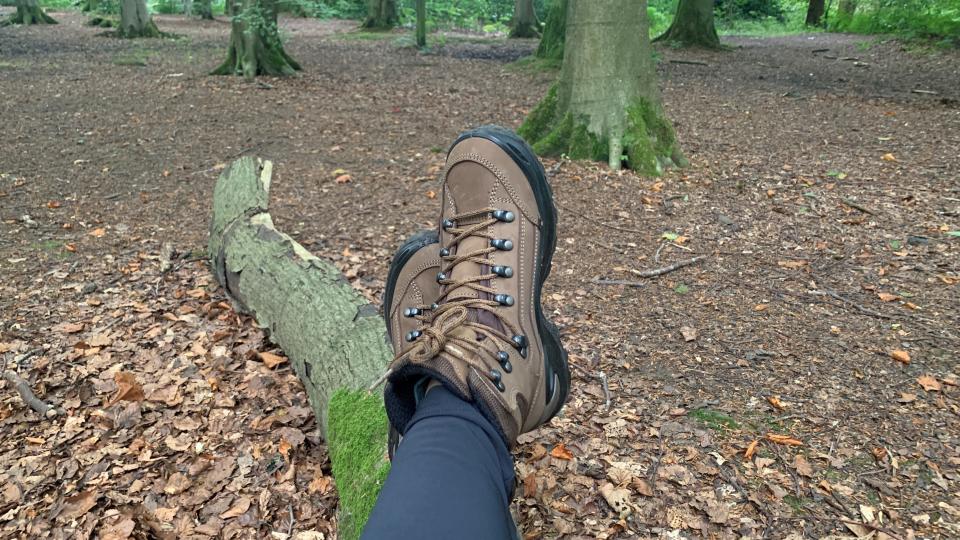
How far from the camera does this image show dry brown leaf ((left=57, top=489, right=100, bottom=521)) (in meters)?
2.11

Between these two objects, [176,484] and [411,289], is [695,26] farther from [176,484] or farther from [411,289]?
[176,484]

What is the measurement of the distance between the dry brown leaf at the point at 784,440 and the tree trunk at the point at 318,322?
1425 mm

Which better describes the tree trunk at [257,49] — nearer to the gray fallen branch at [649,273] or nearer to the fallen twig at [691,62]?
the fallen twig at [691,62]

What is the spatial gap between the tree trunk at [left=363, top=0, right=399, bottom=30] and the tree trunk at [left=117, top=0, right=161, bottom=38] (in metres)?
6.12

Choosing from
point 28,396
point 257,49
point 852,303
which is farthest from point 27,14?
point 852,303

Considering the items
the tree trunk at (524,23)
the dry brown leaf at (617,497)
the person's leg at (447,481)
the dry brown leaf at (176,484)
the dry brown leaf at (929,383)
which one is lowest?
the dry brown leaf at (176,484)

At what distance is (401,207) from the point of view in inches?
189

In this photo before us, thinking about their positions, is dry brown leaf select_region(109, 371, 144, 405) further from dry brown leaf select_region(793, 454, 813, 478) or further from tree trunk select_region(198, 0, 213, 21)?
tree trunk select_region(198, 0, 213, 21)

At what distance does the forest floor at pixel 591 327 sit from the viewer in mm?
2139

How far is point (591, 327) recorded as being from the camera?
3.20m

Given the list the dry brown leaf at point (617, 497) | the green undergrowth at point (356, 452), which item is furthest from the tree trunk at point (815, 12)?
the green undergrowth at point (356, 452)

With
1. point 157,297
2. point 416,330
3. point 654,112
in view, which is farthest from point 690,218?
point 157,297

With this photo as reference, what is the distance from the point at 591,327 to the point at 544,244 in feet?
3.56

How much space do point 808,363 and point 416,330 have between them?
1.82m
